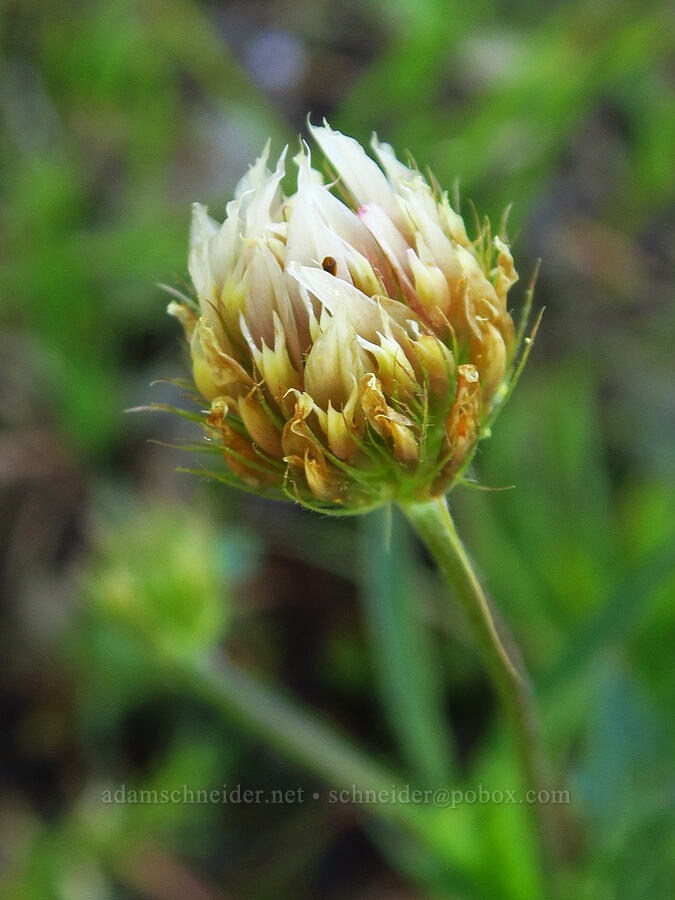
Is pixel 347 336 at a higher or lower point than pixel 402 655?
higher

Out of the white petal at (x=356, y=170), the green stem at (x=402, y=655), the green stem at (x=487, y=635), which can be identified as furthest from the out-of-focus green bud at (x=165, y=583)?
the white petal at (x=356, y=170)

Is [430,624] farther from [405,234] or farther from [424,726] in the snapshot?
[405,234]

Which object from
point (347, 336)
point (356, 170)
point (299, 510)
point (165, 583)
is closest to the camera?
point (347, 336)

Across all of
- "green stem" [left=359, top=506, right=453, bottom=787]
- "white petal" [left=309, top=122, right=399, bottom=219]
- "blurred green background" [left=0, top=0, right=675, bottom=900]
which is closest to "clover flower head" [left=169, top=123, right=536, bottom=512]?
"white petal" [left=309, top=122, right=399, bottom=219]

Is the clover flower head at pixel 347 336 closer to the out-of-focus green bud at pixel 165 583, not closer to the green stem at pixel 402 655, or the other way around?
the out-of-focus green bud at pixel 165 583

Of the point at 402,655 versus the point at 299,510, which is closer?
the point at 402,655

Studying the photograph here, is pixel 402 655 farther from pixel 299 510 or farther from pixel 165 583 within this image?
pixel 299 510

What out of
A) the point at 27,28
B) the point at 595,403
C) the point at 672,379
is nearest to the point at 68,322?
the point at 27,28

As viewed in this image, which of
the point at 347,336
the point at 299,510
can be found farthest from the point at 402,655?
the point at 347,336

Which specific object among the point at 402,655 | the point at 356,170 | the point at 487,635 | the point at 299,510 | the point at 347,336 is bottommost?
Result: the point at 299,510

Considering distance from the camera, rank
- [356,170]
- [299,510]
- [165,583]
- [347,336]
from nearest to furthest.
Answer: [347,336]
[356,170]
[165,583]
[299,510]
